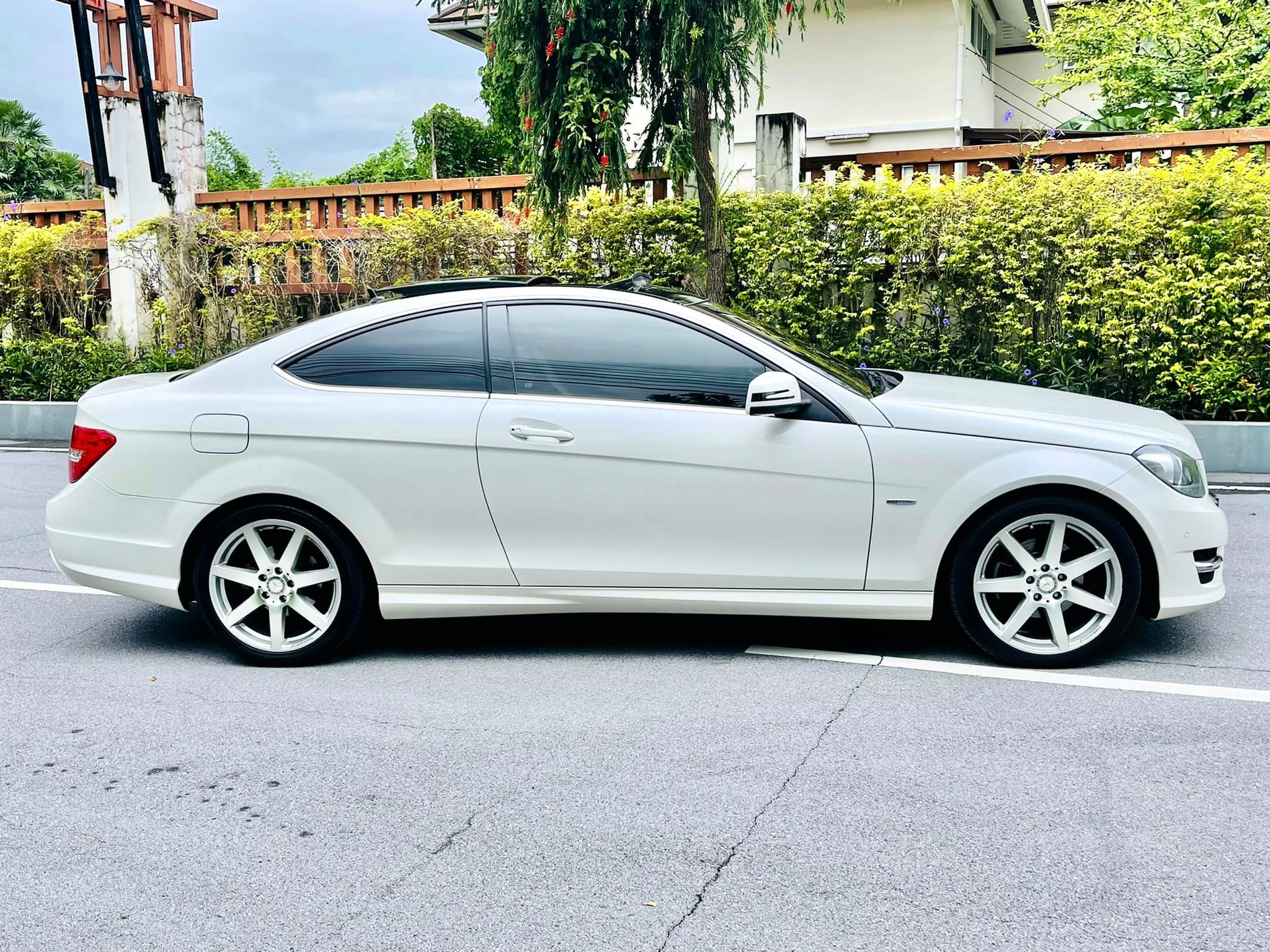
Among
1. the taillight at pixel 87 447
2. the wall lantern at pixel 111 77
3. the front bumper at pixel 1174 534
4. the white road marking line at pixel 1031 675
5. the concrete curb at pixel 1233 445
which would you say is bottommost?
the white road marking line at pixel 1031 675

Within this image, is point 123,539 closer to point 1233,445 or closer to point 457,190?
point 1233,445

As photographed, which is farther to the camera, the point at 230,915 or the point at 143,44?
the point at 143,44

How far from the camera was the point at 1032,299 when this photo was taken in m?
9.70

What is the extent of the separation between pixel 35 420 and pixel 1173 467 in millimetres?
11180

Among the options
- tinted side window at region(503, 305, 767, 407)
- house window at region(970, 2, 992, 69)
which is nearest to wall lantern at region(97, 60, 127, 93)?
tinted side window at region(503, 305, 767, 407)

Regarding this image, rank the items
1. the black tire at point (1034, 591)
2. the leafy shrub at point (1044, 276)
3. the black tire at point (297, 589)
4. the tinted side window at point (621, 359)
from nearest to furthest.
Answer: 1. the black tire at point (1034, 591)
2. the tinted side window at point (621, 359)
3. the black tire at point (297, 589)
4. the leafy shrub at point (1044, 276)

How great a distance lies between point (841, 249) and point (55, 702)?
24.1 ft

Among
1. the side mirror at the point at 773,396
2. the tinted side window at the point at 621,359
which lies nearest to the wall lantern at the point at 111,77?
the tinted side window at the point at 621,359

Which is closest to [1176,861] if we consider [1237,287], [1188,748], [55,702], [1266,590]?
[1188,748]

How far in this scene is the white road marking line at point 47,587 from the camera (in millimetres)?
6473

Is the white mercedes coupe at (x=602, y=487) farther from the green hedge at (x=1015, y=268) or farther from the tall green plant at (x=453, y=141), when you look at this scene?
the tall green plant at (x=453, y=141)

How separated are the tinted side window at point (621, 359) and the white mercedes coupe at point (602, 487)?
10mm

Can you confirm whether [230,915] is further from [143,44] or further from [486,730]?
[143,44]

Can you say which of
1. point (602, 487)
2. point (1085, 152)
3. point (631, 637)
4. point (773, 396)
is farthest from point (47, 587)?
point (1085, 152)
